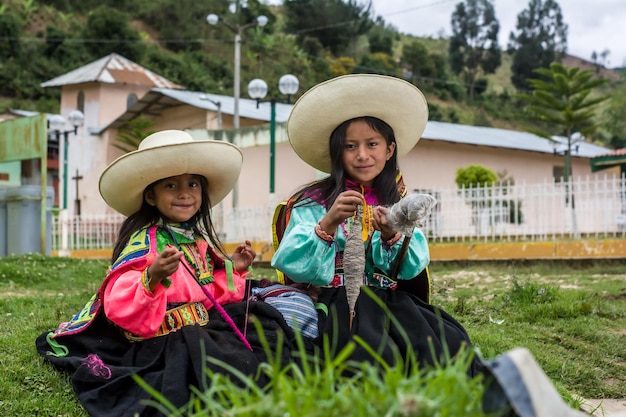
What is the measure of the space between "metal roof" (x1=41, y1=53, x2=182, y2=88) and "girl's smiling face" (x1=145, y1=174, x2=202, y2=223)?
25744 millimetres

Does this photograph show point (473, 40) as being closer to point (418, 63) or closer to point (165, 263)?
point (418, 63)

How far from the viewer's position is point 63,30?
44.3 meters

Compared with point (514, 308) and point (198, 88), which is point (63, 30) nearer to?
point (198, 88)

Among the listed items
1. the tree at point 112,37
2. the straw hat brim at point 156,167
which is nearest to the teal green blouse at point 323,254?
the straw hat brim at point 156,167

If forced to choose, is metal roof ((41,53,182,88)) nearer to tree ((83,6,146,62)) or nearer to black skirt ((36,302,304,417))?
tree ((83,6,146,62))

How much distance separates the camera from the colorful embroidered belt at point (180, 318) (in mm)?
3234

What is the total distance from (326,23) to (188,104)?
36.1m

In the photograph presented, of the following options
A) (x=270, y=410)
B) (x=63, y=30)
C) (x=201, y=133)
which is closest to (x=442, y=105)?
(x=63, y=30)

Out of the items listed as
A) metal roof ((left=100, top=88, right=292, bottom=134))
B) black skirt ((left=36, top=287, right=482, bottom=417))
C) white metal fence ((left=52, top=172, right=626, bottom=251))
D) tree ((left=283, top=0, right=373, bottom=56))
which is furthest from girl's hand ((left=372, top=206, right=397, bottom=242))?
tree ((left=283, top=0, right=373, bottom=56))

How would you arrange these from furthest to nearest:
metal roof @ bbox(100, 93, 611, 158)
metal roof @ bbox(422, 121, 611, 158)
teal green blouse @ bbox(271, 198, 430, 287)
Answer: metal roof @ bbox(422, 121, 611, 158), metal roof @ bbox(100, 93, 611, 158), teal green blouse @ bbox(271, 198, 430, 287)

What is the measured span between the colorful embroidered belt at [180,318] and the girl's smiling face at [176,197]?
0.44 metres

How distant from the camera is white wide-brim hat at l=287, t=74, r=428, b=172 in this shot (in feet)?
11.1

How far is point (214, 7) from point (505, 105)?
24.9 meters

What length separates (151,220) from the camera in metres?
3.53
